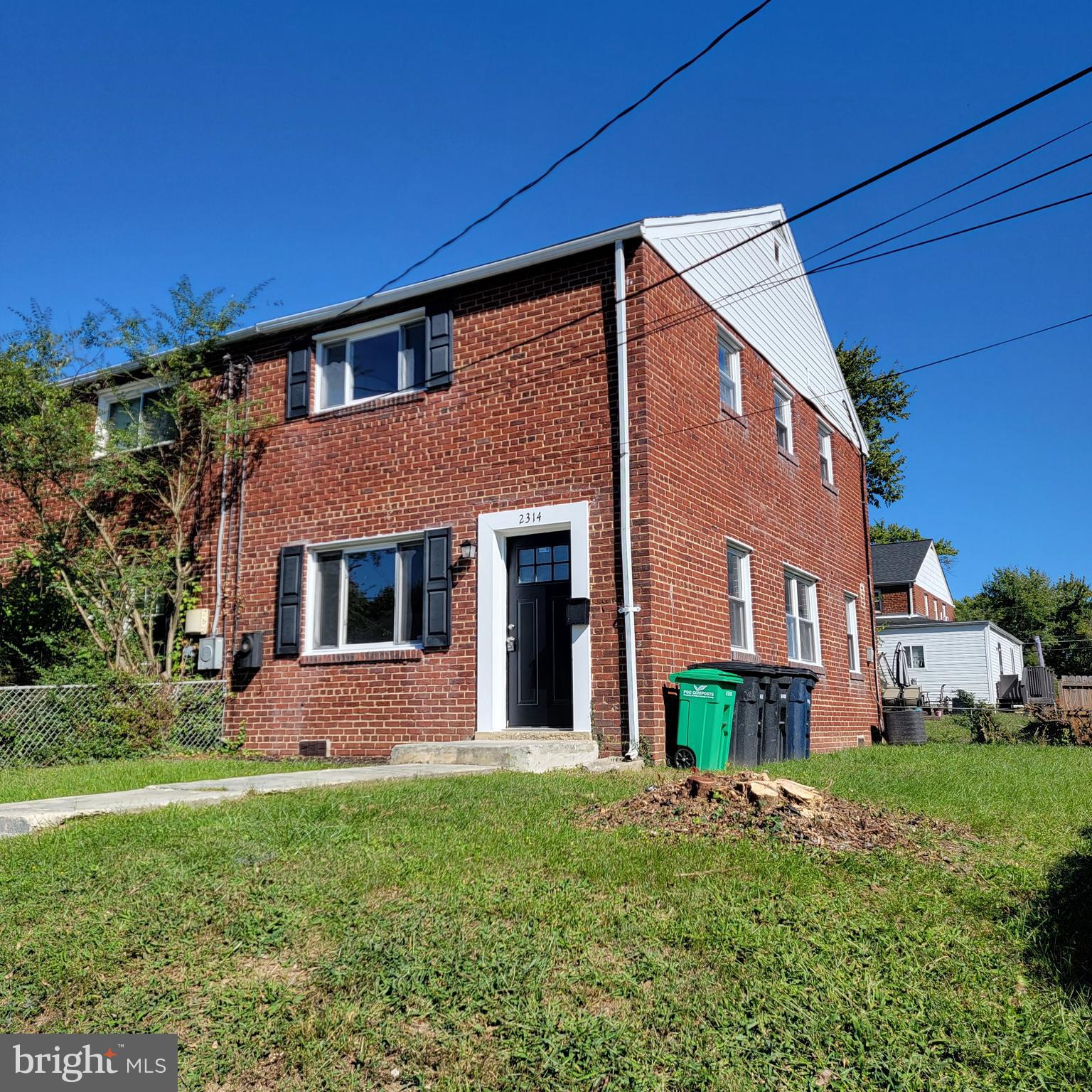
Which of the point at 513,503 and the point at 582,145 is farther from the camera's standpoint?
the point at 513,503

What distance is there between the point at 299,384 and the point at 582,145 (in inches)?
208

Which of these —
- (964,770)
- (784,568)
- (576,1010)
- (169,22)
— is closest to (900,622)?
(784,568)

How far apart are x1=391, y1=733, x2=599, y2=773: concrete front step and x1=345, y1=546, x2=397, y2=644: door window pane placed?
6.16 feet

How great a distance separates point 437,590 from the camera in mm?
10680

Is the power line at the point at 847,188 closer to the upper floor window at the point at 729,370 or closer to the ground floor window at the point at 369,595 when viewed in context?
the upper floor window at the point at 729,370

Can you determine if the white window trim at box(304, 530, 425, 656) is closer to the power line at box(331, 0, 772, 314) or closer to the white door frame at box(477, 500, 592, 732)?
the white door frame at box(477, 500, 592, 732)

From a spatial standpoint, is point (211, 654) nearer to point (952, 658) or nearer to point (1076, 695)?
point (1076, 695)

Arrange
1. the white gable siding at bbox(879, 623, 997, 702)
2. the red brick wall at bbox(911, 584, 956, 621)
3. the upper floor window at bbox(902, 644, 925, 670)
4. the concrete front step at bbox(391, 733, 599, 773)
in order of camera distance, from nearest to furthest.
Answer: the concrete front step at bbox(391, 733, 599, 773) < the white gable siding at bbox(879, 623, 997, 702) < the upper floor window at bbox(902, 644, 925, 670) < the red brick wall at bbox(911, 584, 956, 621)

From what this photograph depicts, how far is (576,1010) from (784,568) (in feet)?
36.3

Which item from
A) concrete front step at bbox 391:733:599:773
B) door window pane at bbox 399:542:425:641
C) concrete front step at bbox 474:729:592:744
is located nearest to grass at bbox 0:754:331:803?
concrete front step at bbox 391:733:599:773

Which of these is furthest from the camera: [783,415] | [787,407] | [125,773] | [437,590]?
[787,407]

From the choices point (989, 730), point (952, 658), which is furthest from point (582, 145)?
point (952, 658)
